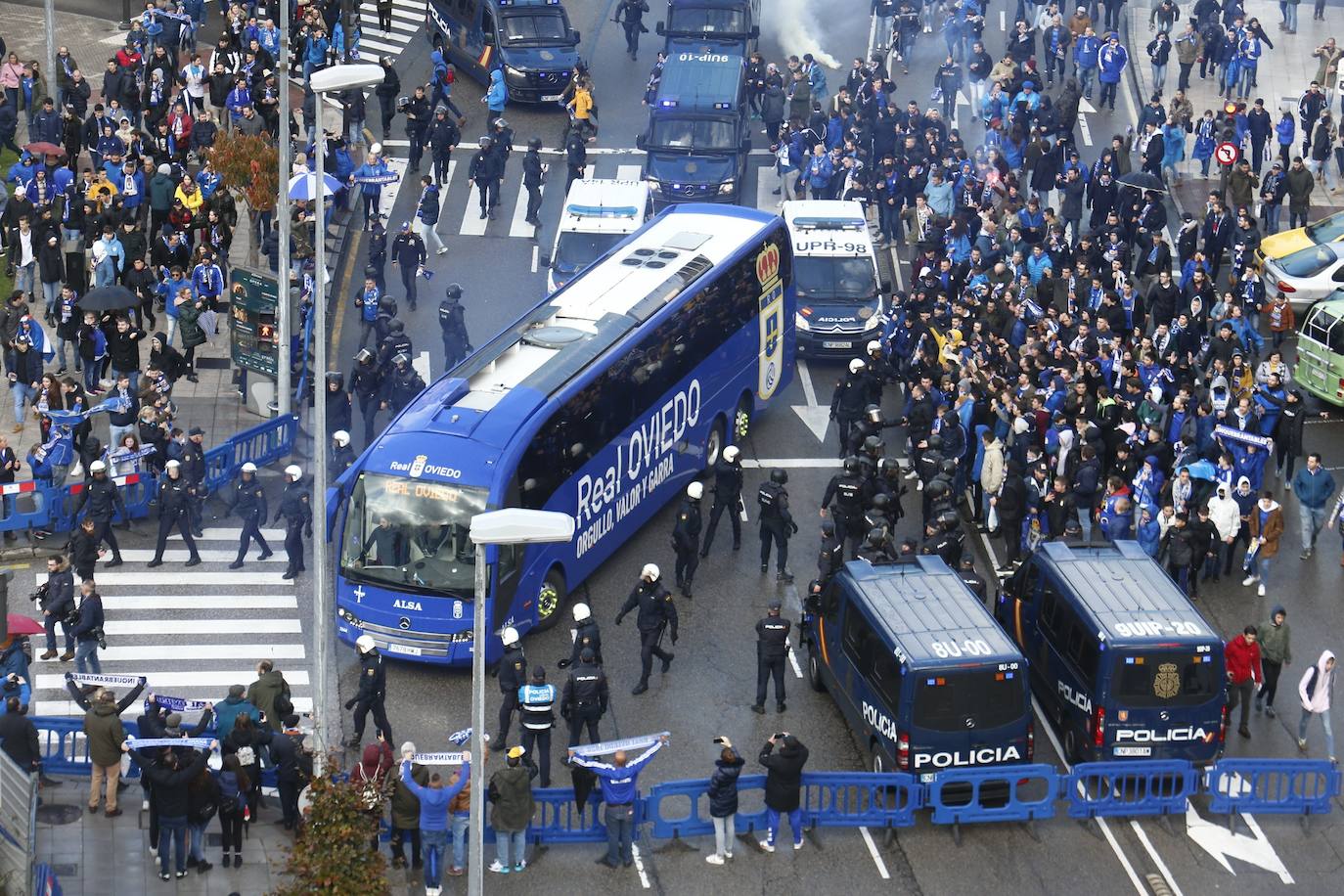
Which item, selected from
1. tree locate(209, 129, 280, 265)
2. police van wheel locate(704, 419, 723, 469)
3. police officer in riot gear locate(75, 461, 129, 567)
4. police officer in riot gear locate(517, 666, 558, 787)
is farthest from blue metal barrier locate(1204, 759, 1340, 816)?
tree locate(209, 129, 280, 265)

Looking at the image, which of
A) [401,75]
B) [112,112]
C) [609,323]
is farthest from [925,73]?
[609,323]

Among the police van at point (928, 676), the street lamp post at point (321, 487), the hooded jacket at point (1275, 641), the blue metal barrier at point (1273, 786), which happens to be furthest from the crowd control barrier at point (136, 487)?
the blue metal barrier at point (1273, 786)

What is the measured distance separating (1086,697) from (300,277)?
17118 mm

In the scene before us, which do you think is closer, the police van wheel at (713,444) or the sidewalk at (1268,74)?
the police van wheel at (713,444)

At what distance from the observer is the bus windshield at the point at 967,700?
24.6 meters

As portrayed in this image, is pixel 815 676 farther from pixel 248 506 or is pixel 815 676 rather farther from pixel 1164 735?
pixel 248 506

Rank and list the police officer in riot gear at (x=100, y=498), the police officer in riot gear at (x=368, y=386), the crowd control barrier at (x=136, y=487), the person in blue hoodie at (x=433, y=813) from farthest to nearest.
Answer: the police officer in riot gear at (x=368, y=386) < the crowd control barrier at (x=136, y=487) < the police officer in riot gear at (x=100, y=498) < the person in blue hoodie at (x=433, y=813)

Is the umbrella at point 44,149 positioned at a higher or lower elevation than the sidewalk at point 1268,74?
lower

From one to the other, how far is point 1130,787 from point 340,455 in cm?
1269

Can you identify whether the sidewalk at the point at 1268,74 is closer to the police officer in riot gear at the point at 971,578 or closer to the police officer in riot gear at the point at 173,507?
the police officer in riot gear at the point at 971,578

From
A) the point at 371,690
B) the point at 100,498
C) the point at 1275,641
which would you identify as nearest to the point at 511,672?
the point at 371,690

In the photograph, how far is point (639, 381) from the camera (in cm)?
3098

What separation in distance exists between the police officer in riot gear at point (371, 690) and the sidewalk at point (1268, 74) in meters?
23.7

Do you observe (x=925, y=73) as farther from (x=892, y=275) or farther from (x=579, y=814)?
(x=579, y=814)
